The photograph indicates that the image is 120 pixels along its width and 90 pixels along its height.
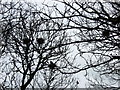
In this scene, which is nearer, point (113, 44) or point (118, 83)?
point (113, 44)

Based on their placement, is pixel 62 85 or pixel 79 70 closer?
pixel 79 70

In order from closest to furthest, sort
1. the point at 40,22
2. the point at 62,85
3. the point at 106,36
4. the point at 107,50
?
the point at 40,22, the point at 106,36, the point at 107,50, the point at 62,85

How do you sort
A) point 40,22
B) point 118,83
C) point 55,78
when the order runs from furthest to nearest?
1. point 55,78
2. point 118,83
3. point 40,22

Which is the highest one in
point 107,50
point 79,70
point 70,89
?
point 107,50

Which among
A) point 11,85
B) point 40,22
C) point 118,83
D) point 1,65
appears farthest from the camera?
point 11,85

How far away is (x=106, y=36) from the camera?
13.3ft

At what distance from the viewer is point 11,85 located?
11.5 m

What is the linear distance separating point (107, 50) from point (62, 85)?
10654mm

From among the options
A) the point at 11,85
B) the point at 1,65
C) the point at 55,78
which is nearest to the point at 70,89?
the point at 55,78

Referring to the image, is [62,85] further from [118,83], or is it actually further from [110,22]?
[110,22]

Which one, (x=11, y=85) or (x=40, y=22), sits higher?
(x=40, y=22)

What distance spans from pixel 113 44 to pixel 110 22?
0.51m

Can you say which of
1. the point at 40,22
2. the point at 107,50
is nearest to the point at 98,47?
the point at 107,50

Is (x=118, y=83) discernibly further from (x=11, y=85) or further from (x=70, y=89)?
(x=70, y=89)
